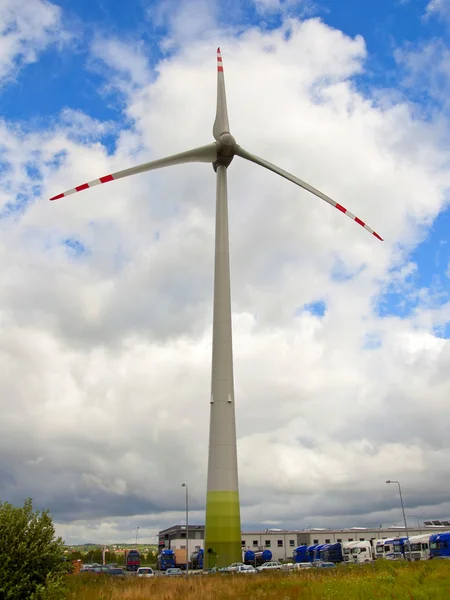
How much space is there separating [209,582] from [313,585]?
18.1 feet

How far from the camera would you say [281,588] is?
84.9ft

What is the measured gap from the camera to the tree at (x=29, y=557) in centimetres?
1917

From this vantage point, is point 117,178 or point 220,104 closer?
point 117,178

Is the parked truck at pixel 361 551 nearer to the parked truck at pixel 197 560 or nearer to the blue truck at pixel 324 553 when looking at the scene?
the blue truck at pixel 324 553

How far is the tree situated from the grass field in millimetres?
1558

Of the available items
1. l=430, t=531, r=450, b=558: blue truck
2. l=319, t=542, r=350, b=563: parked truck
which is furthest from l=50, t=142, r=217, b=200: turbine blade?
l=319, t=542, r=350, b=563: parked truck

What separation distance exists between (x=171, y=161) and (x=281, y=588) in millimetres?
36992

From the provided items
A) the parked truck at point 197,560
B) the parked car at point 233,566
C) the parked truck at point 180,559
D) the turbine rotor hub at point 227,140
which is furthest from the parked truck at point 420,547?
the turbine rotor hub at point 227,140

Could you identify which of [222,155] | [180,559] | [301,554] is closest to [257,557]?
[301,554]

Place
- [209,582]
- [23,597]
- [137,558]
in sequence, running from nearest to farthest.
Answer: [23,597] → [209,582] → [137,558]

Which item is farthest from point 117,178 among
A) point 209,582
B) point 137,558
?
point 137,558

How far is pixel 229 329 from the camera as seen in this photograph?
45594 millimetres

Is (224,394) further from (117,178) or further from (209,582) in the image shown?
(117,178)

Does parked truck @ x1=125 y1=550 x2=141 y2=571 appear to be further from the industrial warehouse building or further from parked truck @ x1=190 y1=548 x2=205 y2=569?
the industrial warehouse building
